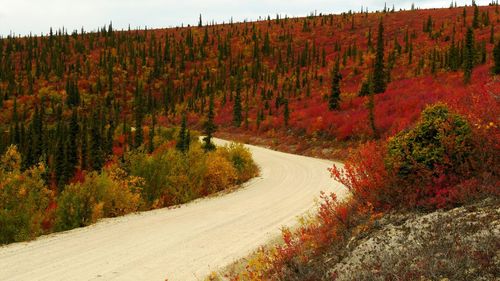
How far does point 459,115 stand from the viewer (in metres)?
7.12

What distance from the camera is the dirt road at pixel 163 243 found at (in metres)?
7.60

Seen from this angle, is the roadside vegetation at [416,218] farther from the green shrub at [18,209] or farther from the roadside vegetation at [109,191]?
the roadside vegetation at [109,191]

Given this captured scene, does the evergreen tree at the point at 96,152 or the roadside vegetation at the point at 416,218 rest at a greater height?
the roadside vegetation at the point at 416,218

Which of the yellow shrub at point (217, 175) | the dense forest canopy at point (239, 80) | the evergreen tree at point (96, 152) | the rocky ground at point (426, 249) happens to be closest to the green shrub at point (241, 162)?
the yellow shrub at point (217, 175)

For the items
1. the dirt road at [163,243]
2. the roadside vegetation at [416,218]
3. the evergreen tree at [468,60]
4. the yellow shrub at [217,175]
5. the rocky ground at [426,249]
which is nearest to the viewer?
the rocky ground at [426,249]

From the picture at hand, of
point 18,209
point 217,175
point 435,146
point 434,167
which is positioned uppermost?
point 435,146

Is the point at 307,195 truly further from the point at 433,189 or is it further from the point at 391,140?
the point at 433,189

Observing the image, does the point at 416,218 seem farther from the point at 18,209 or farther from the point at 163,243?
the point at 18,209

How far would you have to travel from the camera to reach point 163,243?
9.37 meters

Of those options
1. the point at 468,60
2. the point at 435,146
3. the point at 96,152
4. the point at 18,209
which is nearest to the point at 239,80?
the point at 96,152

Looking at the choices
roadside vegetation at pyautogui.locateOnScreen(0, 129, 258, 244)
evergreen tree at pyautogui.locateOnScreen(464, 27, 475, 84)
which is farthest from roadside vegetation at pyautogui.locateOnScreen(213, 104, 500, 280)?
evergreen tree at pyautogui.locateOnScreen(464, 27, 475, 84)

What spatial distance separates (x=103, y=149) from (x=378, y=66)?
2648 cm

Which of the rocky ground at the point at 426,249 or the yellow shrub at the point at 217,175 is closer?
the rocky ground at the point at 426,249

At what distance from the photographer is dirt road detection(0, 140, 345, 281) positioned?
24.9 feet
